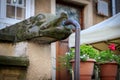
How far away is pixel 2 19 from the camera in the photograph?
560 centimetres

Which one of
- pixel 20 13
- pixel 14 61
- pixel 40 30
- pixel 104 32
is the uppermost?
pixel 20 13

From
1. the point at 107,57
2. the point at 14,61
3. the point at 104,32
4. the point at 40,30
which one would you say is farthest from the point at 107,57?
the point at 14,61

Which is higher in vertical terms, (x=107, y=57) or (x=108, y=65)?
(x=107, y=57)

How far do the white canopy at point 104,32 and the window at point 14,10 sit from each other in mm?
1371

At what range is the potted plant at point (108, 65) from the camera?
4793mm

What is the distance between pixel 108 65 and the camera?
4.80m

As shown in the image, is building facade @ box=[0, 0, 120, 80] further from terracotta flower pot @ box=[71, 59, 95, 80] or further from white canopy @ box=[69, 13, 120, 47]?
white canopy @ box=[69, 13, 120, 47]

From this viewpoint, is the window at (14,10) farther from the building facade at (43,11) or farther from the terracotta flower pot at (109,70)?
the terracotta flower pot at (109,70)

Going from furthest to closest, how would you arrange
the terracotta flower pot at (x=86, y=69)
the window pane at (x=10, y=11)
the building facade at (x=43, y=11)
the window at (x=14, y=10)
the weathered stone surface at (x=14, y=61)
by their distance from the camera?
1. the window pane at (x=10, y=11)
2. the window at (x=14, y=10)
3. the terracotta flower pot at (x=86, y=69)
4. the building facade at (x=43, y=11)
5. the weathered stone surface at (x=14, y=61)

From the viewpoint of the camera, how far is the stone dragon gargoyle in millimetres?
2752

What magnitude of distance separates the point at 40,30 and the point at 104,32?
2.43 meters

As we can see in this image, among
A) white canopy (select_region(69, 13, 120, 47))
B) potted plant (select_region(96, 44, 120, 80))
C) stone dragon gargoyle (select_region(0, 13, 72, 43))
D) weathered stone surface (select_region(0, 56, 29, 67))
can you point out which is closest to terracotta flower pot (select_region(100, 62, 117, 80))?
potted plant (select_region(96, 44, 120, 80))

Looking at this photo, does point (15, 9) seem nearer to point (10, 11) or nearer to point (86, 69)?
point (10, 11)

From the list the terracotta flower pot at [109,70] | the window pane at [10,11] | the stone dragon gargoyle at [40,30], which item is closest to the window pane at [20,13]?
the window pane at [10,11]
